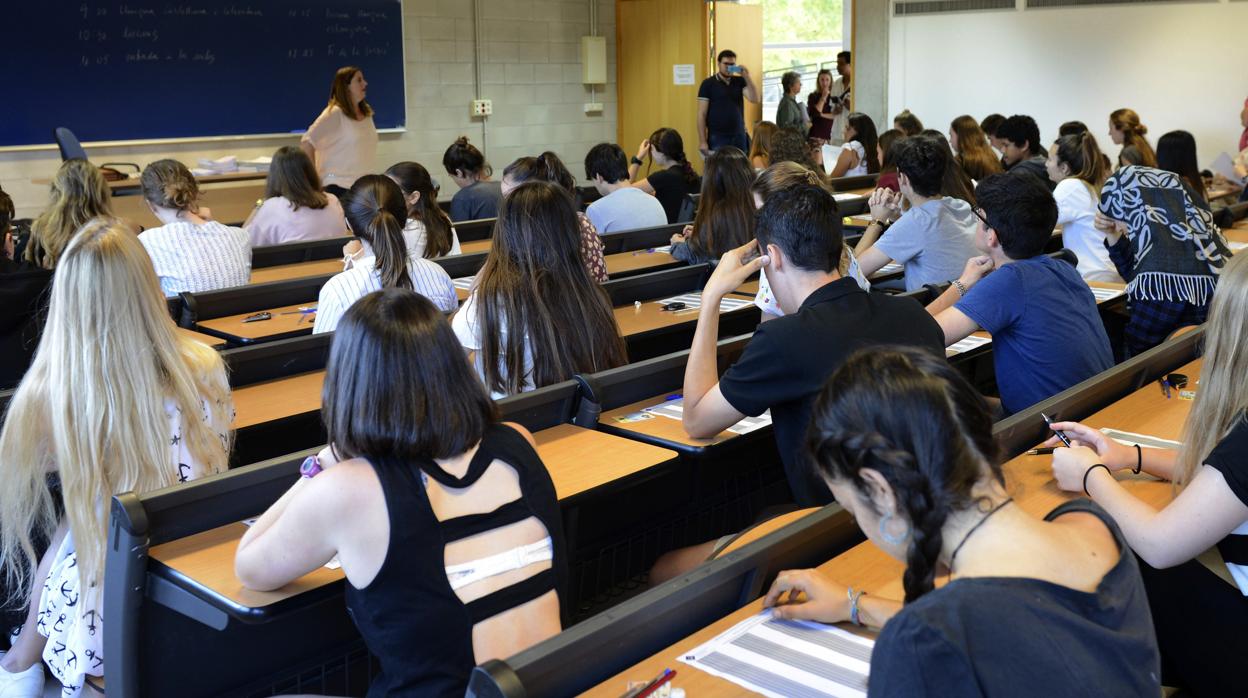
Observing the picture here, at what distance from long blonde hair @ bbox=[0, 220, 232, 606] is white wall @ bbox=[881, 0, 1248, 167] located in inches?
402

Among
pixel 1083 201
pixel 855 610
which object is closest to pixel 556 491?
pixel 855 610

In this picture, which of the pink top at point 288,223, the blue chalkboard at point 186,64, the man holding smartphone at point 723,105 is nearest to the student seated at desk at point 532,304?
the pink top at point 288,223

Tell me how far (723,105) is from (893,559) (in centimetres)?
920

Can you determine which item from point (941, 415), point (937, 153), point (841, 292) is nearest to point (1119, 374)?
point (841, 292)

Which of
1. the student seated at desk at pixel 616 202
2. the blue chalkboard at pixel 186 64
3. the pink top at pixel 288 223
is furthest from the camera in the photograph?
the blue chalkboard at pixel 186 64

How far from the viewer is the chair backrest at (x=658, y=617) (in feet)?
4.93

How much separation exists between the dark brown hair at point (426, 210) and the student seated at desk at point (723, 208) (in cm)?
113

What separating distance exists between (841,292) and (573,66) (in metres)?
9.92

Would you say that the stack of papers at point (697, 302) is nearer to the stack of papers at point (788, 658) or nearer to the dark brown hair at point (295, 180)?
the dark brown hair at point (295, 180)

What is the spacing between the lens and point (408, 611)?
1.70 meters

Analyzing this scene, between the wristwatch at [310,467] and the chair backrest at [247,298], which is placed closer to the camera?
the wristwatch at [310,467]

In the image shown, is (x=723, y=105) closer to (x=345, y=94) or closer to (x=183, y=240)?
(x=345, y=94)

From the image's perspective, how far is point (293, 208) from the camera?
19.6 ft

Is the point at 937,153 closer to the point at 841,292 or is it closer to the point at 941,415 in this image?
the point at 841,292
